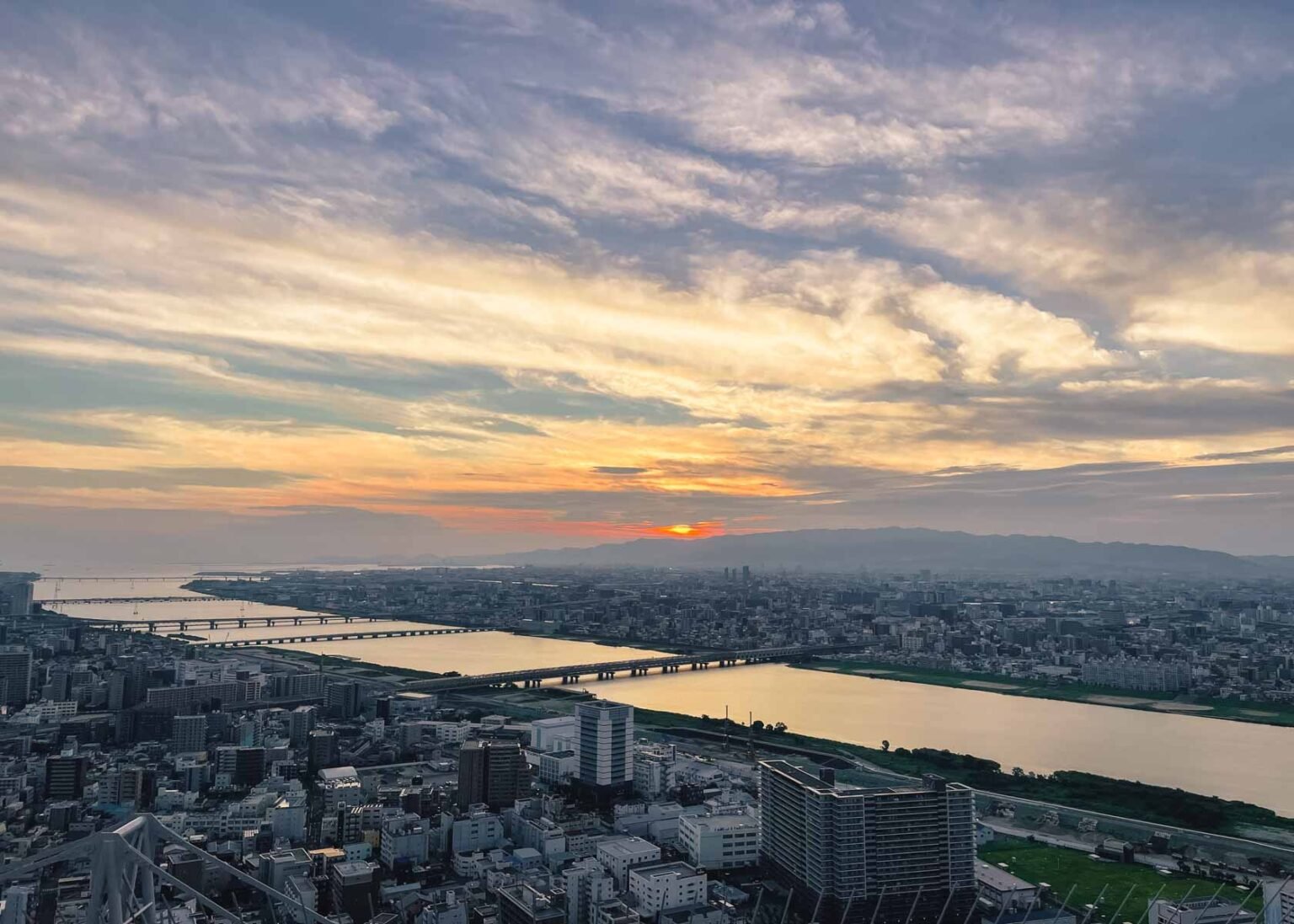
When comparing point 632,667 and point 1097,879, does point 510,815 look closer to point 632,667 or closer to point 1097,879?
point 1097,879

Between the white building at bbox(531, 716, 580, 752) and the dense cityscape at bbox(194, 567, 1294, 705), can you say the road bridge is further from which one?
the white building at bbox(531, 716, 580, 752)

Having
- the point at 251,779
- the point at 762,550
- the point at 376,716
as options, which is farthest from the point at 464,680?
the point at 762,550

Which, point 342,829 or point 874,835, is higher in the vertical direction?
point 874,835

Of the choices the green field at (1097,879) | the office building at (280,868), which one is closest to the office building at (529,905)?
the office building at (280,868)

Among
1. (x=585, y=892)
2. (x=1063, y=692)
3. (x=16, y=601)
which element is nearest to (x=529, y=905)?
(x=585, y=892)

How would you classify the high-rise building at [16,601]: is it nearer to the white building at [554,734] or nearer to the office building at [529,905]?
the white building at [554,734]

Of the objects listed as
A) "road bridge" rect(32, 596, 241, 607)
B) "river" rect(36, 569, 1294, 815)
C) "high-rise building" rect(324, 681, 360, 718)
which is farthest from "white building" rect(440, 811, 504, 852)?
"road bridge" rect(32, 596, 241, 607)

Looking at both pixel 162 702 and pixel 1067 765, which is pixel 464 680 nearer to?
pixel 162 702
